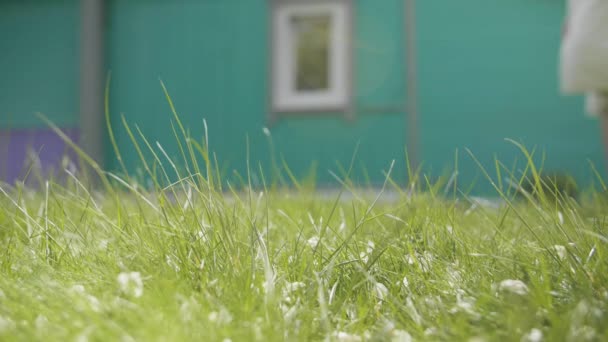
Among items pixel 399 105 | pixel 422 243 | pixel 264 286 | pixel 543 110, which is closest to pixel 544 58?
pixel 543 110

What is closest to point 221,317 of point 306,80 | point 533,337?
point 533,337

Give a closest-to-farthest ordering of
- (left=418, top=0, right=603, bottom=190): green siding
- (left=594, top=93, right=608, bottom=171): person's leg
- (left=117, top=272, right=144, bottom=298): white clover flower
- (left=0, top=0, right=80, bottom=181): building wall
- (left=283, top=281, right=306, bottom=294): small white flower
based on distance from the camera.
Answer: (left=117, top=272, right=144, bottom=298): white clover flower < (left=283, top=281, right=306, bottom=294): small white flower < (left=594, top=93, right=608, bottom=171): person's leg < (left=418, top=0, right=603, bottom=190): green siding < (left=0, top=0, right=80, bottom=181): building wall

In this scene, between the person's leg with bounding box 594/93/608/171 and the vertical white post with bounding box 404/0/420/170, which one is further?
the vertical white post with bounding box 404/0/420/170

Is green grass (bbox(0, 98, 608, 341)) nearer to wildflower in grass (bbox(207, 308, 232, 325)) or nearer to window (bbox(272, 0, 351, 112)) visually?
wildflower in grass (bbox(207, 308, 232, 325))

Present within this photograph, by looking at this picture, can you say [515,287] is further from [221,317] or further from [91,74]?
[91,74]

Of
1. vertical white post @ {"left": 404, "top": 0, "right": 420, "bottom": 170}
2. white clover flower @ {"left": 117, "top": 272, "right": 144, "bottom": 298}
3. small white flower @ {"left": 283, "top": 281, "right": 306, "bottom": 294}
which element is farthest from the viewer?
vertical white post @ {"left": 404, "top": 0, "right": 420, "bottom": 170}

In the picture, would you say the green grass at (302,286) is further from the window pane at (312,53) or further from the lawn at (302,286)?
the window pane at (312,53)

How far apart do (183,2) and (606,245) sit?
506 centimetres

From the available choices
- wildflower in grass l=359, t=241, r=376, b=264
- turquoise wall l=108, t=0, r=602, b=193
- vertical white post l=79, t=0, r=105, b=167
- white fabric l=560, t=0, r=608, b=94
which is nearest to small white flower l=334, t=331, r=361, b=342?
wildflower in grass l=359, t=241, r=376, b=264

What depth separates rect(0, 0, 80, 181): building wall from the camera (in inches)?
222

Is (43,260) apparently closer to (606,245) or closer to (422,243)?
(422,243)

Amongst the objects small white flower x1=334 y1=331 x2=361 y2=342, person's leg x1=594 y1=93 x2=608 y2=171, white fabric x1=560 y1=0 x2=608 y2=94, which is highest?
white fabric x1=560 y1=0 x2=608 y2=94

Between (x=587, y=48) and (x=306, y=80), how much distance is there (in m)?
3.59

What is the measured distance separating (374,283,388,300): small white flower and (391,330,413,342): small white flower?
13 centimetres
